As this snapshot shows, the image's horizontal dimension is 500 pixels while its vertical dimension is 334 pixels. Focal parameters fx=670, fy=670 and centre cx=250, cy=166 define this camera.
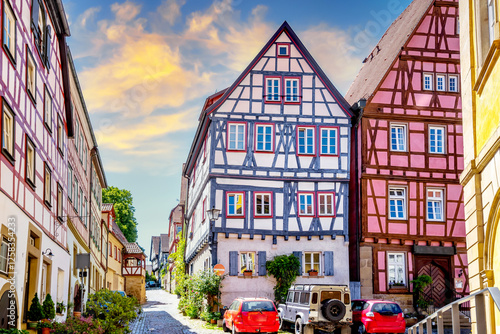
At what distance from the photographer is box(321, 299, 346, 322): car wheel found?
22.5 metres

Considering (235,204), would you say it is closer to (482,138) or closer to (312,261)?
(312,261)

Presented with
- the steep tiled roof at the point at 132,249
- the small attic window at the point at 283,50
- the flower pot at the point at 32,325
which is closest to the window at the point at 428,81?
the small attic window at the point at 283,50

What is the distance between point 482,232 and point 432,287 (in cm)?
2037

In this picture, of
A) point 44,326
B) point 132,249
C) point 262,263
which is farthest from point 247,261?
point 132,249

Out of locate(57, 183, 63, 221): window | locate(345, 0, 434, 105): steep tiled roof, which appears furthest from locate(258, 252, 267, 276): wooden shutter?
locate(57, 183, 63, 221): window

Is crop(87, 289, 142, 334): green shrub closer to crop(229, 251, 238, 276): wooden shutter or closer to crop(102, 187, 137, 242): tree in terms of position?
crop(229, 251, 238, 276): wooden shutter

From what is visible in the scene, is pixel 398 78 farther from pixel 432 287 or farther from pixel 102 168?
pixel 102 168

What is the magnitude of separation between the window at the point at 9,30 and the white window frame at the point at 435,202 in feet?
72.2

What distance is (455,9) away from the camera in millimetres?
32688

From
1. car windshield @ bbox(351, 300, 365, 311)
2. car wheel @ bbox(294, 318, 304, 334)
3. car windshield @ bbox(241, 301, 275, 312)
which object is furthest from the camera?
car windshield @ bbox(351, 300, 365, 311)

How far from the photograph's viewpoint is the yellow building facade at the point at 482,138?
10727mm

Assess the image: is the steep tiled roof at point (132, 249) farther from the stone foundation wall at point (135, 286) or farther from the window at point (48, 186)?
the window at point (48, 186)

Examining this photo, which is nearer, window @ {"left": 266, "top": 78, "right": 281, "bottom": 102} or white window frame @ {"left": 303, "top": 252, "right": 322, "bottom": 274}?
white window frame @ {"left": 303, "top": 252, "right": 322, "bottom": 274}

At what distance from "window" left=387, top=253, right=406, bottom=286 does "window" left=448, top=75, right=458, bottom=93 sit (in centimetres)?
841
